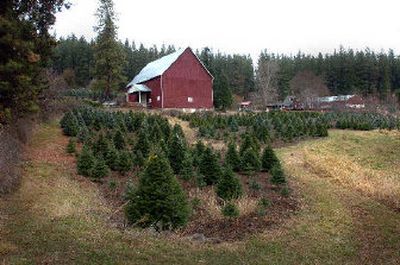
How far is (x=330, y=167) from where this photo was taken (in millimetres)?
22734

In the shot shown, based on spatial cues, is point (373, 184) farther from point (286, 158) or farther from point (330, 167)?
point (286, 158)

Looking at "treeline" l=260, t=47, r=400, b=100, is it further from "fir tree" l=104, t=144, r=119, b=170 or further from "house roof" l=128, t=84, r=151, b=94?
"fir tree" l=104, t=144, r=119, b=170

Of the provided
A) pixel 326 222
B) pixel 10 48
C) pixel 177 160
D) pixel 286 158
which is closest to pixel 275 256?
A: pixel 326 222

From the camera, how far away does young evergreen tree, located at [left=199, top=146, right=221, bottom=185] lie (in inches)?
723

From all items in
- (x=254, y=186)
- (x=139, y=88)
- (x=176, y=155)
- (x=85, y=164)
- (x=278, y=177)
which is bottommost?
(x=254, y=186)

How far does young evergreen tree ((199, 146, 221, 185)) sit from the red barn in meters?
30.2

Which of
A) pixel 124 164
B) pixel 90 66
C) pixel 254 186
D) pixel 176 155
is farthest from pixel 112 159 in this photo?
pixel 90 66

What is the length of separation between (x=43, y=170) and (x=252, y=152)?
358 inches

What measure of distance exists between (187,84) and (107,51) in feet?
30.1

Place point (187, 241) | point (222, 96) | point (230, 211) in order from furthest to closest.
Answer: point (222, 96) < point (230, 211) < point (187, 241)

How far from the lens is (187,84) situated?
4984 centimetres

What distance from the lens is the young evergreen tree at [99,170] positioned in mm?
18500

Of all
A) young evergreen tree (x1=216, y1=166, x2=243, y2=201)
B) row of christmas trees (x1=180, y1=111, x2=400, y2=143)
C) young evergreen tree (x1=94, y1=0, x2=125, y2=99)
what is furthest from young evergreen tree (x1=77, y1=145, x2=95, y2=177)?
young evergreen tree (x1=94, y1=0, x2=125, y2=99)

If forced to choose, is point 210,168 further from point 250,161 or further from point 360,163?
point 360,163
